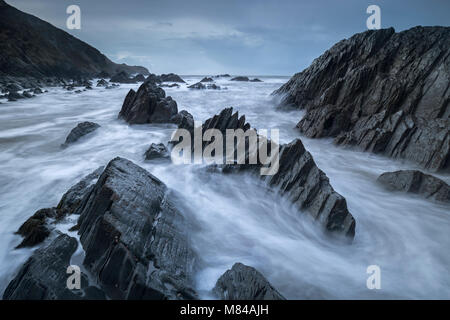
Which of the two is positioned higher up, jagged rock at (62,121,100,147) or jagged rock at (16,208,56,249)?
jagged rock at (62,121,100,147)

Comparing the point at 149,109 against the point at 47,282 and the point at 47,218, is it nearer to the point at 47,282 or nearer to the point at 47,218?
the point at 47,218

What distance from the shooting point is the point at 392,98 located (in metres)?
11.1

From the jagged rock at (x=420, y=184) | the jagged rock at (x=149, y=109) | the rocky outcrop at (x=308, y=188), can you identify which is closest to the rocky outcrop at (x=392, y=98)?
the jagged rock at (x=420, y=184)

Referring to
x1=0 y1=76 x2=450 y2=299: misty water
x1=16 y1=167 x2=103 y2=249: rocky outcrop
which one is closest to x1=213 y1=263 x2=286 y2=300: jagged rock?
x1=0 y1=76 x2=450 y2=299: misty water

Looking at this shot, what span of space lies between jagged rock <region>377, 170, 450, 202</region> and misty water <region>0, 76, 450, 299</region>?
247 millimetres

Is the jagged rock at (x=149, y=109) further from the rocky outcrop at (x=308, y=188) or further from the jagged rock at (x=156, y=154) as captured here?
the rocky outcrop at (x=308, y=188)

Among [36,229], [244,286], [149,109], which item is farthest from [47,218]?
[149,109]

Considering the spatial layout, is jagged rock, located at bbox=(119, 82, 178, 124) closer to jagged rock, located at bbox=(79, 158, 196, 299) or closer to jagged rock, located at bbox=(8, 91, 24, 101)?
jagged rock, located at bbox=(79, 158, 196, 299)

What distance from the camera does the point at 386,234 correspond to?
5.47 metres

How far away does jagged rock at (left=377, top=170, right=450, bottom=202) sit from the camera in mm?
6352

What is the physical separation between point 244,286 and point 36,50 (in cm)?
5642

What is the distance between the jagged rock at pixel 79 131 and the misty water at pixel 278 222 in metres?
0.55

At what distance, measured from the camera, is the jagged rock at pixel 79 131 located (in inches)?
426
